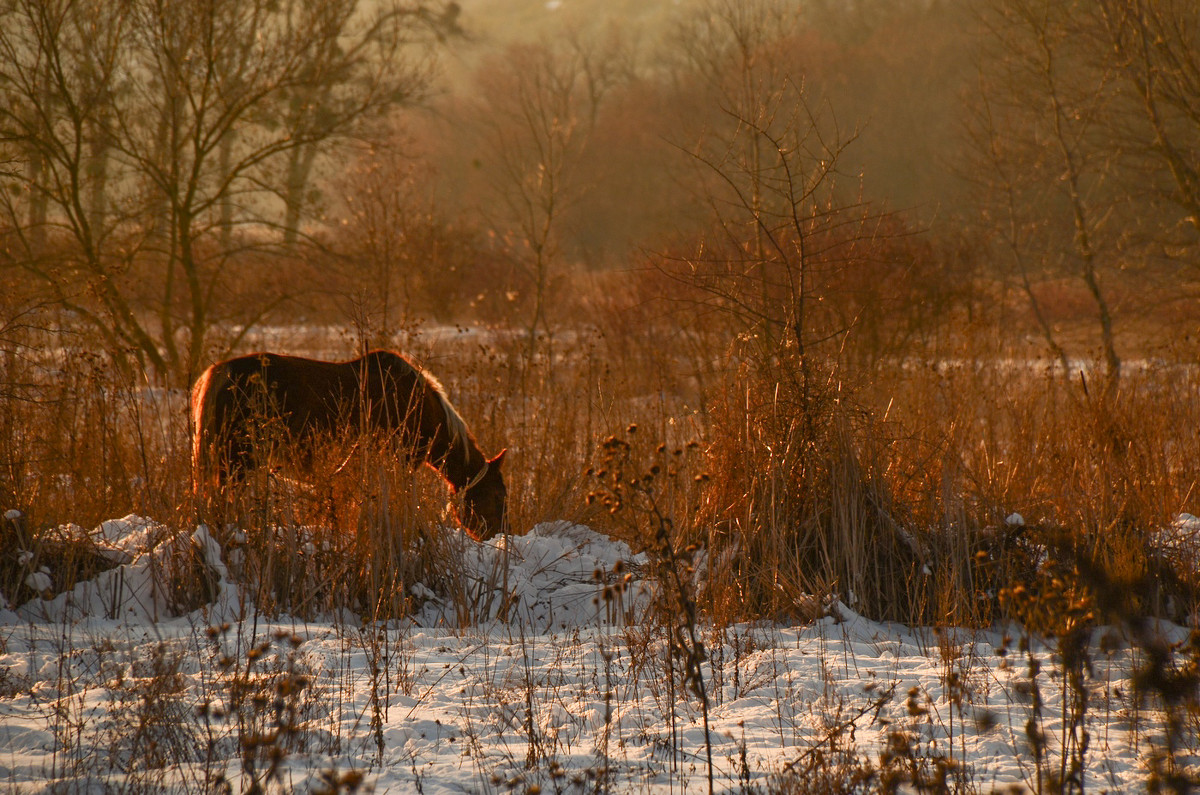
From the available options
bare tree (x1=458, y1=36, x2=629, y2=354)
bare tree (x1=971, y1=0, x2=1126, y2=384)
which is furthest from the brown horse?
bare tree (x1=971, y1=0, x2=1126, y2=384)

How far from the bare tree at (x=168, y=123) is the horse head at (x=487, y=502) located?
4.28 metres

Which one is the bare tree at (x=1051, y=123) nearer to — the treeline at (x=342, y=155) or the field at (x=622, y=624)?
the treeline at (x=342, y=155)

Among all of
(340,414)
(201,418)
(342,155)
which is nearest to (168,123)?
(342,155)

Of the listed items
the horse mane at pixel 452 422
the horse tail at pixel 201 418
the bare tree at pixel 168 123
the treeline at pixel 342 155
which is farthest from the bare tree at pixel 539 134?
the horse tail at pixel 201 418

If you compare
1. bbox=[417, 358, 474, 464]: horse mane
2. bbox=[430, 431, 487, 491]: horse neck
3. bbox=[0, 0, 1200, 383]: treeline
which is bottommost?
bbox=[430, 431, 487, 491]: horse neck

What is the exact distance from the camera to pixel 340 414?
5211mm

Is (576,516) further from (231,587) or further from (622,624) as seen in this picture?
(231,587)

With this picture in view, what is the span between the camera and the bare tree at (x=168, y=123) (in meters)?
9.27

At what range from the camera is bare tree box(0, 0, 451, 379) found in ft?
30.4

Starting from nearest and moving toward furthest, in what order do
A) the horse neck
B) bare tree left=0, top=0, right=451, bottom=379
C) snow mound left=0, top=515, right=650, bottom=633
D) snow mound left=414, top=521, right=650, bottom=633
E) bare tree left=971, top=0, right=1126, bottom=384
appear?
snow mound left=0, top=515, right=650, bottom=633
snow mound left=414, top=521, right=650, bottom=633
the horse neck
bare tree left=0, top=0, right=451, bottom=379
bare tree left=971, top=0, right=1126, bottom=384

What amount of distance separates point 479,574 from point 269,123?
26.5ft

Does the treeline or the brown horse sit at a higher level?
the treeline

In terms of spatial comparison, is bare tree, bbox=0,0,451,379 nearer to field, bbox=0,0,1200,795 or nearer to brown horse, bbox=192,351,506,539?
→ field, bbox=0,0,1200,795

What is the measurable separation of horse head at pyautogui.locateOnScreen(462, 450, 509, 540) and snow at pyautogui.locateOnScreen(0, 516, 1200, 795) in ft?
4.70
